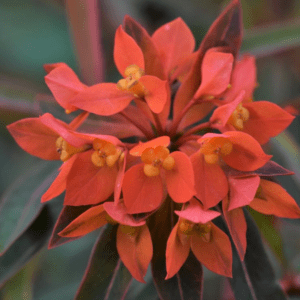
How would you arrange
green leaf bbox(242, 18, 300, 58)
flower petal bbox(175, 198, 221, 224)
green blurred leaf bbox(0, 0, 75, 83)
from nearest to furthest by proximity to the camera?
flower petal bbox(175, 198, 221, 224)
green leaf bbox(242, 18, 300, 58)
green blurred leaf bbox(0, 0, 75, 83)

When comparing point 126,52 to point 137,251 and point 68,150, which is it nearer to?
point 68,150

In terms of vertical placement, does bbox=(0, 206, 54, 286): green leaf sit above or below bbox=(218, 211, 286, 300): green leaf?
above

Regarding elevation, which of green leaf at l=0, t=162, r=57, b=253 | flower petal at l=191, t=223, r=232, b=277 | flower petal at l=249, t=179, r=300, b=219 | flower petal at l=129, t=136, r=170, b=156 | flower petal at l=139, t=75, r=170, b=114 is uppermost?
flower petal at l=139, t=75, r=170, b=114

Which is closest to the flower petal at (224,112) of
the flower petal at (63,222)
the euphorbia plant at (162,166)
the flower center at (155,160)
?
the euphorbia plant at (162,166)

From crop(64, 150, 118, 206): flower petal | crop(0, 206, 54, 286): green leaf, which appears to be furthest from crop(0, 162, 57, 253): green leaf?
crop(64, 150, 118, 206): flower petal

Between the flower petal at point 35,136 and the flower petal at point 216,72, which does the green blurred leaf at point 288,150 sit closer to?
the flower petal at point 216,72

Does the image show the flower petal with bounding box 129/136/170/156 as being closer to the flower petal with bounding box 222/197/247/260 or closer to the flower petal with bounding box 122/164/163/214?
the flower petal with bounding box 122/164/163/214
